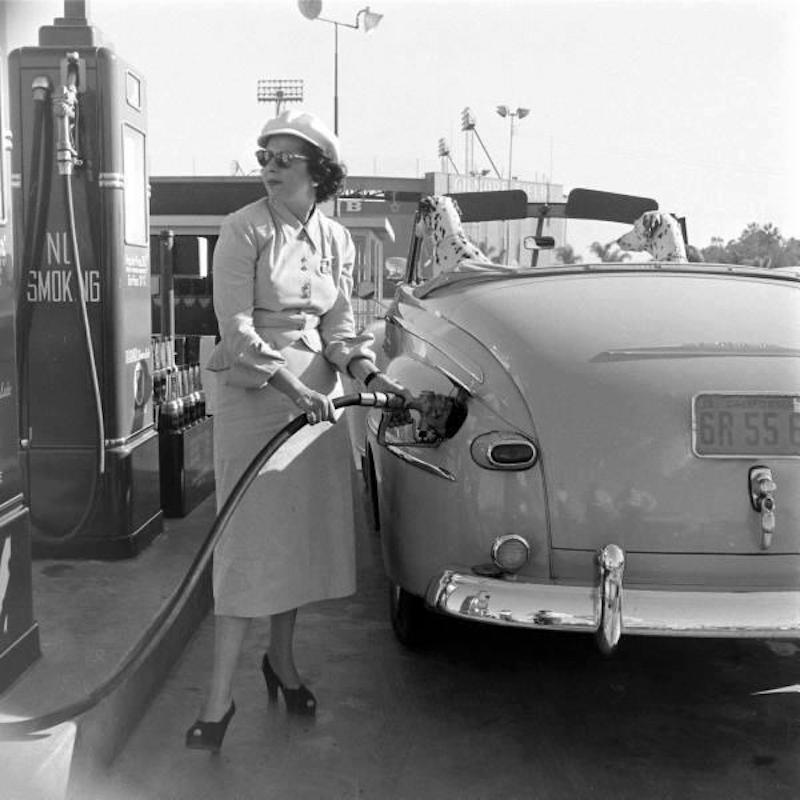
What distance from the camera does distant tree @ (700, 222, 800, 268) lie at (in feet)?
Result: 16.3

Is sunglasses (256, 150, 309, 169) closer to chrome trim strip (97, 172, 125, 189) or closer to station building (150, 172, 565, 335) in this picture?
chrome trim strip (97, 172, 125, 189)

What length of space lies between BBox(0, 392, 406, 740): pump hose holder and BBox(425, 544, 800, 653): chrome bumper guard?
2.51ft

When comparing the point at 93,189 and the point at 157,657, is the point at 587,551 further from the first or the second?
the point at 93,189

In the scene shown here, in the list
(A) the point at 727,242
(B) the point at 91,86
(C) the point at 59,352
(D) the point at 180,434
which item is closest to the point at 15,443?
(C) the point at 59,352

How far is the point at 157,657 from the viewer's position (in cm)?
376

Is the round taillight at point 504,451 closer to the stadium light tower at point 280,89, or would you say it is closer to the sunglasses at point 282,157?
the sunglasses at point 282,157

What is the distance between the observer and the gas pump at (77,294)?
14.8ft

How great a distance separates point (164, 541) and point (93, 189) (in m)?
1.75

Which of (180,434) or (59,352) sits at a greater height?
(59,352)

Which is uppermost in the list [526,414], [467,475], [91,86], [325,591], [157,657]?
[91,86]

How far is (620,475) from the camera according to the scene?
314cm

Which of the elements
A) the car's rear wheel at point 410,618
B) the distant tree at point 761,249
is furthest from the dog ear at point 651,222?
the car's rear wheel at point 410,618

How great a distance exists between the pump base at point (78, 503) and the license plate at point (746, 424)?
106 inches

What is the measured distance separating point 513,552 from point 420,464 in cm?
45
